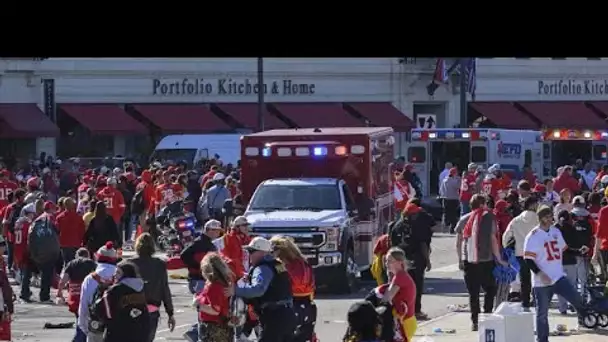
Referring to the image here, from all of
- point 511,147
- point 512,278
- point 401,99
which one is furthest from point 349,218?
point 401,99

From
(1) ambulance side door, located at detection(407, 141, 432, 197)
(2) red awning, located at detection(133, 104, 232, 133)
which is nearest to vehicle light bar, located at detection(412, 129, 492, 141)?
(1) ambulance side door, located at detection(407, 141, 432, 197)

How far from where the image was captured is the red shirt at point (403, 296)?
1152 centimetres

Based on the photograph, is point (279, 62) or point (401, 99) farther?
point (401, 99)

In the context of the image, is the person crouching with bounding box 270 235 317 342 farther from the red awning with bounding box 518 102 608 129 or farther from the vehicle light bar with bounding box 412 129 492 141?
the red awning with bounding box 518 102 608 129

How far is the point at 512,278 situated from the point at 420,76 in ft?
124

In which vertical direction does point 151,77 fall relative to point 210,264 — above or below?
above

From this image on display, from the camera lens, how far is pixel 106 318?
433 inches

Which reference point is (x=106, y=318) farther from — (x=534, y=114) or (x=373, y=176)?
(x=534, y=114)

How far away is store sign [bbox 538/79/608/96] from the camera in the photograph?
191 feet

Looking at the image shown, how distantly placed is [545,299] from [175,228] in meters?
11.2

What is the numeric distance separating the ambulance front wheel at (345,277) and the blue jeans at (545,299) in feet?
18.7

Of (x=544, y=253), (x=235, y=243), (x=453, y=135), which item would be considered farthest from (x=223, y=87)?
(x=544, y=253)

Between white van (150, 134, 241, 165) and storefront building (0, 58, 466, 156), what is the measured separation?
5.62 metres

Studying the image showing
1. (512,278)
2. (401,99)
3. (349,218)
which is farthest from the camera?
(401,99)
